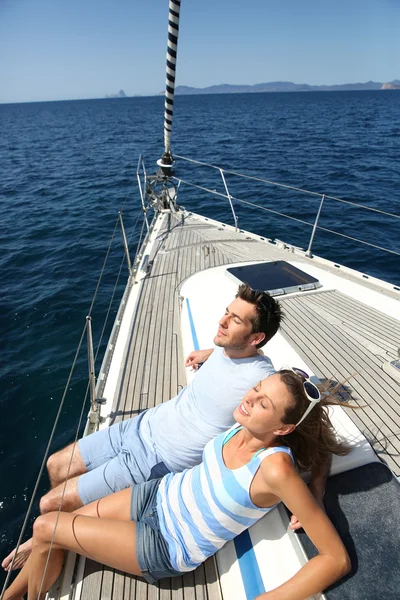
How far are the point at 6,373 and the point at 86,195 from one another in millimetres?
11977

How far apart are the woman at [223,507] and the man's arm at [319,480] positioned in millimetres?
60

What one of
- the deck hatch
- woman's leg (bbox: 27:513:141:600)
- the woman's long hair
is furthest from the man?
the deck hatch

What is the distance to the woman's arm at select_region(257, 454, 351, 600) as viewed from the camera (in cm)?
154

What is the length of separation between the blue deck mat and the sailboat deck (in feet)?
2.66

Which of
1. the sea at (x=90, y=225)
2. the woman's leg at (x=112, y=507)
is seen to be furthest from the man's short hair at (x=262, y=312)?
the sea at (x=90, y=225)

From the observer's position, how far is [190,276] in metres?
5.83

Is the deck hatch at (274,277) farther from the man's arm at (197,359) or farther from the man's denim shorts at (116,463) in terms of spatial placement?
the man's denim shorts at (116,463)

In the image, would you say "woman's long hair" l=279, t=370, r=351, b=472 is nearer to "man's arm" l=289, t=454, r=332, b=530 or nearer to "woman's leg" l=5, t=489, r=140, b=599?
"man's arm" l=289, t=454, r=332, b=530

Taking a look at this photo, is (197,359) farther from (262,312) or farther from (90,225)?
(90,225)

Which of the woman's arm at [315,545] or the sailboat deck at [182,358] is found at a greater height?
the woman's arm at [315,545]

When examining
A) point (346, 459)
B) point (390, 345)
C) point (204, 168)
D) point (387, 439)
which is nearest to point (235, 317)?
point (346, 459)

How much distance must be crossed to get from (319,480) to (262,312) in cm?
97

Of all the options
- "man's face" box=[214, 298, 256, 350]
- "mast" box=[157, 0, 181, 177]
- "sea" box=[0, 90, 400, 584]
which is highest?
"mast" box=[157, 0, 181, 177]

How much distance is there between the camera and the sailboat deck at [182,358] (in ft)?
7.10
